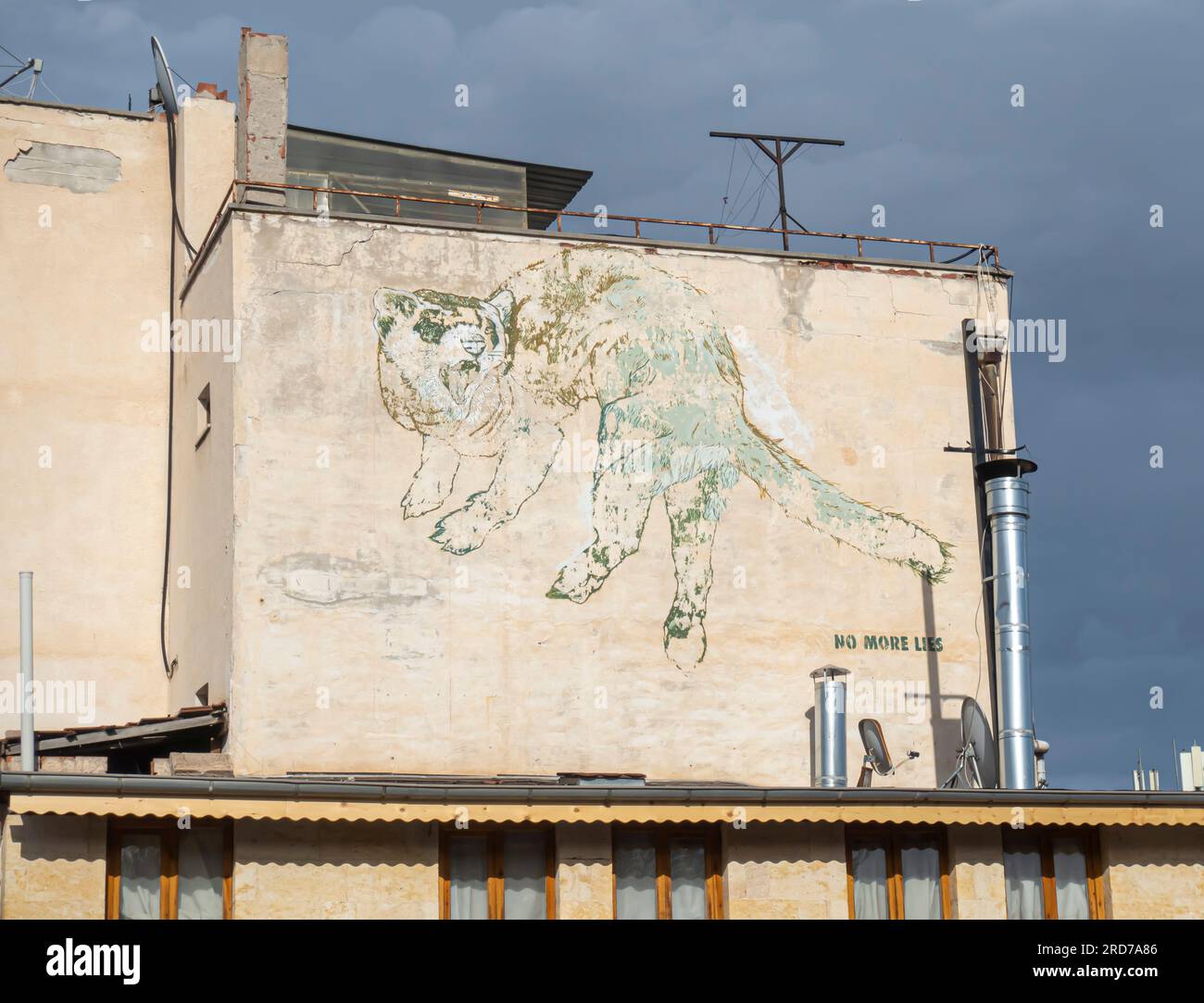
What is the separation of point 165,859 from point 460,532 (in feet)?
27.5

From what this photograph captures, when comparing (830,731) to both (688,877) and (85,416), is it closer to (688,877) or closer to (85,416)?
(688,877)

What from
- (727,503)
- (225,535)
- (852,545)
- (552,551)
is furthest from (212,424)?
(852,545)

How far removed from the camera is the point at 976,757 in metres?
27.7

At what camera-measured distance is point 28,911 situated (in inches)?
754

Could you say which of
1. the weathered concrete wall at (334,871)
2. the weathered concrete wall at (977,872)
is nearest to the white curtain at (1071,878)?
the weathered concrete wall at (977,872)

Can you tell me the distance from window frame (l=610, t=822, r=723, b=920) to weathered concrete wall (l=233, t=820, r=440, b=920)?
6.61 ft

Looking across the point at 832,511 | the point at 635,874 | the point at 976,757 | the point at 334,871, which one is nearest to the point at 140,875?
the point at 334,871

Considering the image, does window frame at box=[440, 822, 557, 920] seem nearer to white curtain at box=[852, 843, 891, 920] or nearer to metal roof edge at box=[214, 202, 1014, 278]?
white curtain at box=[852, 843, 891, 920]

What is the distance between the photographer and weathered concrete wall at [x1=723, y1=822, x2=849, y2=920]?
21.3m

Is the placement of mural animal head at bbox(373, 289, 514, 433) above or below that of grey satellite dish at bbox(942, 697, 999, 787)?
above

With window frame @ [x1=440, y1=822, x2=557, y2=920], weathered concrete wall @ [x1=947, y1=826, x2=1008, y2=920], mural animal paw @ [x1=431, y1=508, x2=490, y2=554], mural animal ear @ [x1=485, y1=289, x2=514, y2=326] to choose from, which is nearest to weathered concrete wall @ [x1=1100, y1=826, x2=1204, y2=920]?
weathered concrete wall @ [x1=947, y1=826, x2=1008, y2=920]

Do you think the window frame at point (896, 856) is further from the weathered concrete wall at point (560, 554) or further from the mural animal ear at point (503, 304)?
the mural animal ear at point (503, 304)

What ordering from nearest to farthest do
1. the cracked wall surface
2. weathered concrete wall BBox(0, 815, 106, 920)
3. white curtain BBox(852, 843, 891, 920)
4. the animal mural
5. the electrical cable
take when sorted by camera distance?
1. weathered concrete wall BBox(0, 815, 106, 920)
2. white curtain BBox(852, 843, 891, 920)
3. the animal mural
4. the cracked wall surface
5. the electrical cable
